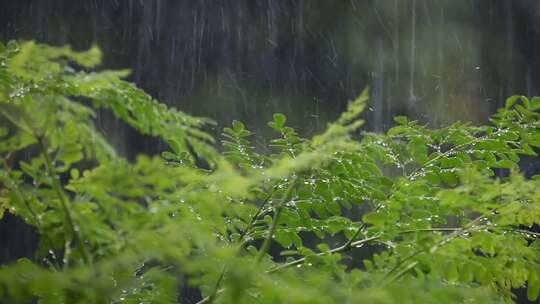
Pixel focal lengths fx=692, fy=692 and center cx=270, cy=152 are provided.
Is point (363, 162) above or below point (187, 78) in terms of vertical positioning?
above

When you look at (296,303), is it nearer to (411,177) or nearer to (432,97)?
(411,177)

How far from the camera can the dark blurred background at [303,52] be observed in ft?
22.5

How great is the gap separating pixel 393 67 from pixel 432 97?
644mm

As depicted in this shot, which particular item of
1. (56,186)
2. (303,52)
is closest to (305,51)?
(303,52)

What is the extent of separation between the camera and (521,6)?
7023 millimetres

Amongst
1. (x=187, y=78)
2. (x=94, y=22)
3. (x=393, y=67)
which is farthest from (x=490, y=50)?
(x=94, y=22)

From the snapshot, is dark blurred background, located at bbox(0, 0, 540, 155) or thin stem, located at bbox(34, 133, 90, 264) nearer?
thin stem, located at bbox(34, 133, 90, 264)

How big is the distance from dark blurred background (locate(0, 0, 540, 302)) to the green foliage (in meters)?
5.21

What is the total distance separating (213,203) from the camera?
858 mm

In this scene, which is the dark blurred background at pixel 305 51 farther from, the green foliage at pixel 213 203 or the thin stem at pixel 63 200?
the thin stem at pixel 63 200

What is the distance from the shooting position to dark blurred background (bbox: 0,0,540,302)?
686cm

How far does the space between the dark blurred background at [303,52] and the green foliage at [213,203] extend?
5.21 metres

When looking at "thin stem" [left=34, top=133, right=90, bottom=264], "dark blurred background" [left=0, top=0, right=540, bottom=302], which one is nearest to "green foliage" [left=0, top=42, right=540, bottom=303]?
"thin stem" [left=34, top=133, right=90, bottom=264]

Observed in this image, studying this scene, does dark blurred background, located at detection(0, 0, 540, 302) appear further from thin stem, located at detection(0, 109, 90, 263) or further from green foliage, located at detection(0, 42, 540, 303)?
thin stem, located at detection(0, 109, 90, 263)
